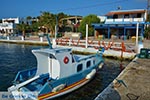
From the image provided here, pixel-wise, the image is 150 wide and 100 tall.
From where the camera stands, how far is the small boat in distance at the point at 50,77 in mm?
9004

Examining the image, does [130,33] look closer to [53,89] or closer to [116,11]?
[116,11]

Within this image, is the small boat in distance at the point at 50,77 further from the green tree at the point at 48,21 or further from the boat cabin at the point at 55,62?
the green tree at the point at 48,21

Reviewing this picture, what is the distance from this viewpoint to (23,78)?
10.6 m

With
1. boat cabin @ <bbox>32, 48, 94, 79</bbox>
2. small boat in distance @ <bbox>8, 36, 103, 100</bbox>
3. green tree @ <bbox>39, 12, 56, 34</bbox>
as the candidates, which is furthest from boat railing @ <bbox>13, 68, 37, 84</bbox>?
green tree @ <bbox>39, 12, 56, 34</bbox>

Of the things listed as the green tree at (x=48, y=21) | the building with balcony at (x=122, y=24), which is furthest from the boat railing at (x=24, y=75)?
the green tree at (x=48, y=21)

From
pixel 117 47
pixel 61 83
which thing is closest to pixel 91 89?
pixel 61 83

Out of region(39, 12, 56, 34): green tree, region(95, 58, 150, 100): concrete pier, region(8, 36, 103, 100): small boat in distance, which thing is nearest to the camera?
region(95, 58, 150, 100): concrete pier

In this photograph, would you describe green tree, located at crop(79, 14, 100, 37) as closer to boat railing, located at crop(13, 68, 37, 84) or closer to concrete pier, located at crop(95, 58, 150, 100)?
concrete pier, located at crop(95, 58, 150, 100)

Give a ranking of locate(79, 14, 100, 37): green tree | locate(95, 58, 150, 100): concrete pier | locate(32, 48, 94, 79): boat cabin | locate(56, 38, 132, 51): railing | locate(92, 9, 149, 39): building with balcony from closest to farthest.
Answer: locate(95, 58, 150, 100): concrete pier, locate(32, 48, 94, 79): boat cabin, locate(56, 38, 132, 51): railing, locate(92, 9, 149, 39): building with balcony, locate(79, 14, 100, 37): green tree

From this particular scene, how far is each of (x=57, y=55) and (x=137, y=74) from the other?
5.42 meters

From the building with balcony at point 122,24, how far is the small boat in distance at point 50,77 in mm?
29165

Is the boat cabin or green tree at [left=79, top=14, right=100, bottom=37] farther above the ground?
green tree at [left=79, top=14, right=100, bottom=37]

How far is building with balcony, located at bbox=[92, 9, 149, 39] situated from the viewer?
3897cm

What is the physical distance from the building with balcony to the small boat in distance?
29.2m
